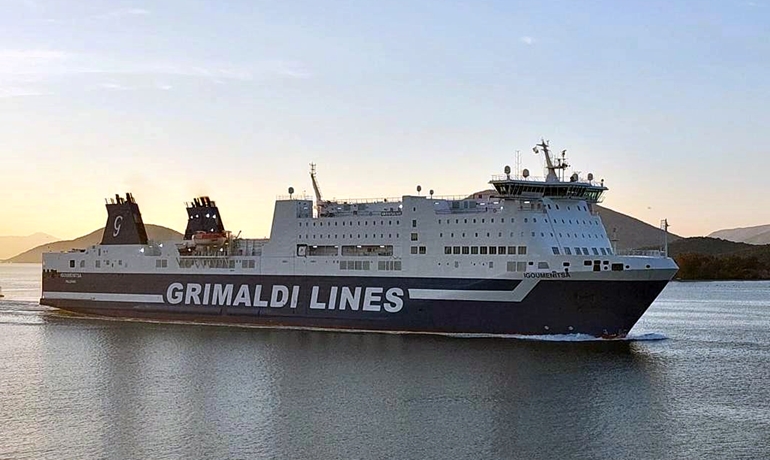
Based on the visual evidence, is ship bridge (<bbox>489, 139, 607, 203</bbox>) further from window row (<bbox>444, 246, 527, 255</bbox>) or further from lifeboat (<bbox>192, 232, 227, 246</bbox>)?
lifeboat (<bbox>192, 232, 227, 246</bbox>)

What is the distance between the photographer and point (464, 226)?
1256 inches

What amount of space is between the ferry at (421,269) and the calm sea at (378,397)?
122cm

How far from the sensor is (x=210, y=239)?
39.3 meters

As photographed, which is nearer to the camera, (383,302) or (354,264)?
(383,302)

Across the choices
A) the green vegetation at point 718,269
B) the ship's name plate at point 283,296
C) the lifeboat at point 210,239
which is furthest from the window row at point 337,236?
the green vegetation at point 718,269

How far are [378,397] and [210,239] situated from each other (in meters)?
19.7

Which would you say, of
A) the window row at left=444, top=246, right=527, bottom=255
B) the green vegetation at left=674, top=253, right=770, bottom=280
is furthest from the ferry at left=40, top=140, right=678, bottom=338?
the green vegetation at left=674, top=253, right=770, bottom=280

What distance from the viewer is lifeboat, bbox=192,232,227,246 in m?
39.2

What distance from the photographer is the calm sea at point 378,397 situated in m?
17.6

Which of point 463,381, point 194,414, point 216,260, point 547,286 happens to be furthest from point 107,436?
point 216,260

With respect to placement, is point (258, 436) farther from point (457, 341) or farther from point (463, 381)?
point (457, 341)

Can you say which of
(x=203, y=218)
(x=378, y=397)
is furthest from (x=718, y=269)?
(x=378, y=397)

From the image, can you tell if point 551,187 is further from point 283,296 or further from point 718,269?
point 718,269

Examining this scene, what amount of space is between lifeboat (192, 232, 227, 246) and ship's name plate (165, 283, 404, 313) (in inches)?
80.9
